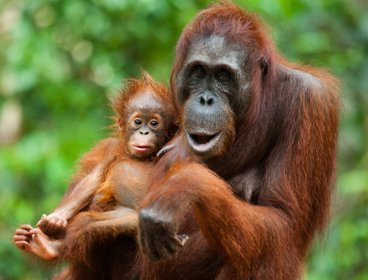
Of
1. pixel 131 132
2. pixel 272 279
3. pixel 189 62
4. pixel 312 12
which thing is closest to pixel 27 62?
pixel 312 12

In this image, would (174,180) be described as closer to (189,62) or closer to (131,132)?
(189,62)

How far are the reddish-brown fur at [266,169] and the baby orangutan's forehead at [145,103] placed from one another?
540mm

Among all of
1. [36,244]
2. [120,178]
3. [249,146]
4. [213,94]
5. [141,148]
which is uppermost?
[213,94]

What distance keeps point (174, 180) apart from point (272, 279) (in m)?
0.82

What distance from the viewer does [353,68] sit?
941 centimetres

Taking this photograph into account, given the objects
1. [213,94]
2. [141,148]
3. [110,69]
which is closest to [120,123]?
[141,148]

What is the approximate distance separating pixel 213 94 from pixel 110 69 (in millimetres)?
5094

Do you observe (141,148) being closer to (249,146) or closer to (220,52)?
(249,146)

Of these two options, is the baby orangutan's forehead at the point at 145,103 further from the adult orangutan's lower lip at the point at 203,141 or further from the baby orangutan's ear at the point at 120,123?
the adult orangutan's lower lip at the point at 203,141

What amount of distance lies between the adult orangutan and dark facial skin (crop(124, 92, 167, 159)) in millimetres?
439

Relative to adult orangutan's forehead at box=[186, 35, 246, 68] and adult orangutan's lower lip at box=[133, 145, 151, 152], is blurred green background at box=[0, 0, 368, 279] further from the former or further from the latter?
adult orangutan's forehead at box=[186, 35, 246, 68]

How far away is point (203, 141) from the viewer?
4645 millimetres

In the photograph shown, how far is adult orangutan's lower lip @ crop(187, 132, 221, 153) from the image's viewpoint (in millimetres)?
4602

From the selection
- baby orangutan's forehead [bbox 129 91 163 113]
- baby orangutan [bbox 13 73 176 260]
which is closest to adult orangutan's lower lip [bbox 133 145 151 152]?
baby orangutan [bbox 13 73 176 260]
